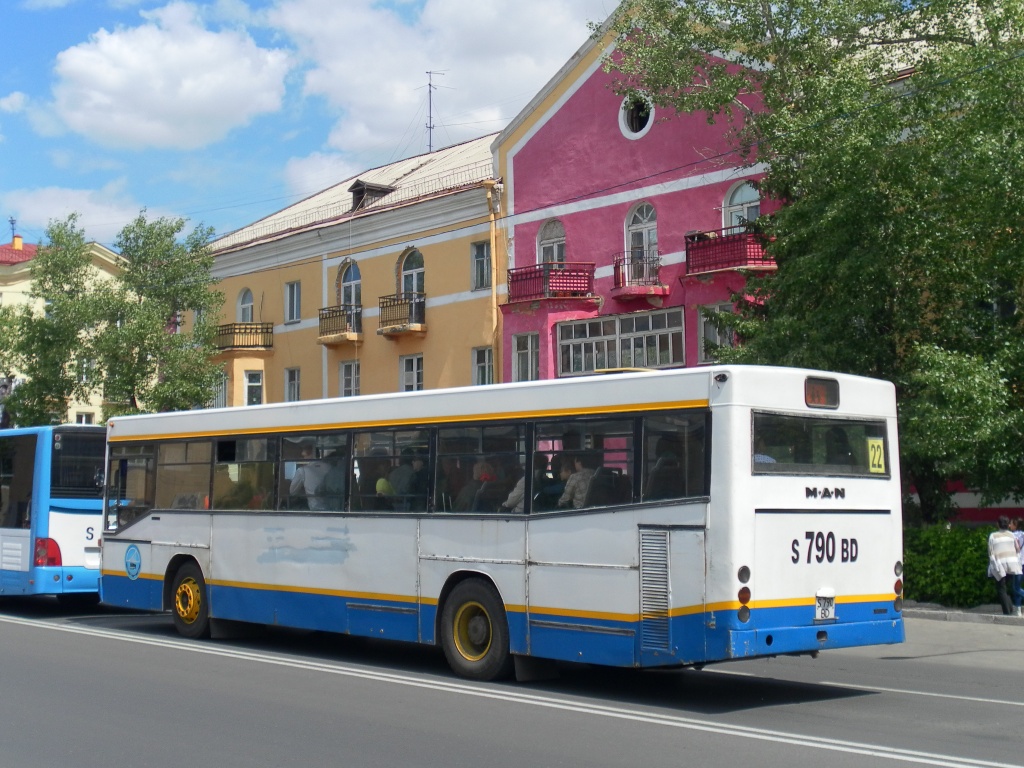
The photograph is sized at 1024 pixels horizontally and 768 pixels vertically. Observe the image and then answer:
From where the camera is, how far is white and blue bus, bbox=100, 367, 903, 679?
404 inches

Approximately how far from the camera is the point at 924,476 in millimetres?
21953

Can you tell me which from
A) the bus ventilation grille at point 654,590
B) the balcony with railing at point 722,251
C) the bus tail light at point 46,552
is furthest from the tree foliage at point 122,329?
the bus ventilation grille at point 654,590

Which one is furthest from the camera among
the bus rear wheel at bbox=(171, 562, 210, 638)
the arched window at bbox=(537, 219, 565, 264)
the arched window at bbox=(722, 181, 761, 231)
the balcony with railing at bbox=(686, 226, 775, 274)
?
the arched window at bbox=(537, 219, 565, 264)

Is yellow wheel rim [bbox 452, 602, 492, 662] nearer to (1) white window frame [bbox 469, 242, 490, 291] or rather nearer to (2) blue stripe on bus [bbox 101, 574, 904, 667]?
(2) blue stripe on bus [bbox 101, 574, 904, 667]

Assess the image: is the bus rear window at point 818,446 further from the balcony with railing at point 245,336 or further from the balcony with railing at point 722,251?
the balcony with railing at point 245,336

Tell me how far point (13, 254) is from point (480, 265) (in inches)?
1590

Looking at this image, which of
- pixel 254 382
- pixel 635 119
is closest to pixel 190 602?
pixel 635 119

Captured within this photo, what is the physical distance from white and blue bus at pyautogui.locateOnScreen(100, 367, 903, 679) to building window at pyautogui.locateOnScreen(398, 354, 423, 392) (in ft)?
73.4

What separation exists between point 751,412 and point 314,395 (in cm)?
3156

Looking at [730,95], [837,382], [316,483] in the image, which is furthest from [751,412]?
[730,95]

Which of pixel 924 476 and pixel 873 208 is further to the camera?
pixel 924 476

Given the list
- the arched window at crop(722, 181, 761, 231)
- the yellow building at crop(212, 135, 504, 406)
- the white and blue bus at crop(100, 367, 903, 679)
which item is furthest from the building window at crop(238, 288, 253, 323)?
the white and blue bus at crop(100, 367, 903, 679)

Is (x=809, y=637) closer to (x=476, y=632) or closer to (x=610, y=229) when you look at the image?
(x=476, y=632)

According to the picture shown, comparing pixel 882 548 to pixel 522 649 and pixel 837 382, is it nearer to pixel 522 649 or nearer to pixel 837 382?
pixel 837 382
